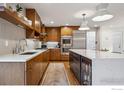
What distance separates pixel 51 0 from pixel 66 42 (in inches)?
319

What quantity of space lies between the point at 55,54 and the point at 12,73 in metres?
6.56

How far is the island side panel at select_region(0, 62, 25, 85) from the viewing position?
207 centimetres

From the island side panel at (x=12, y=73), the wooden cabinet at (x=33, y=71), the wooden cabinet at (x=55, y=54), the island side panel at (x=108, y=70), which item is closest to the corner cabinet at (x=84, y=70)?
the island side panel at (x=108, y=70)

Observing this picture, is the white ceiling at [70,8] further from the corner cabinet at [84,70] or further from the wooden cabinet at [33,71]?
the wooden cabinet at [33,71]

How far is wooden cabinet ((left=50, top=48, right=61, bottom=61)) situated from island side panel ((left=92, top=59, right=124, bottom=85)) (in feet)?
21.0

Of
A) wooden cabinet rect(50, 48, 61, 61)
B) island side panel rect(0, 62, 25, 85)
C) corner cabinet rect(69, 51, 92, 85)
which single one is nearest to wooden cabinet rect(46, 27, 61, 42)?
wooden cabinet rect(50, 48, 61, 61)

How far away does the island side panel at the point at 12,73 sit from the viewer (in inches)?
81.6

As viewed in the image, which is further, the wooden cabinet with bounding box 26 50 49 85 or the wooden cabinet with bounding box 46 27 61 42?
the wooden cabinet with bounding box 46 27 61 42

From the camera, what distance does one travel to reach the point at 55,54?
8656 millimetres

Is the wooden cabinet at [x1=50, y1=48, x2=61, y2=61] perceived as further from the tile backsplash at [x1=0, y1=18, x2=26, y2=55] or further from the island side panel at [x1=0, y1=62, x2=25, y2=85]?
the island side panel at [x1=0, y1=62, x2=25, y2=85]

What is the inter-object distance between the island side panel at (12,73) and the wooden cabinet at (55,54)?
21.5ft
